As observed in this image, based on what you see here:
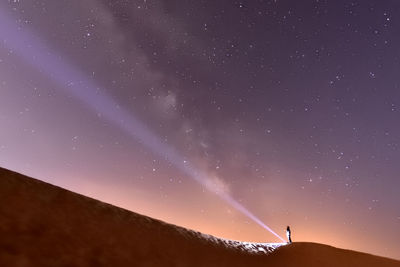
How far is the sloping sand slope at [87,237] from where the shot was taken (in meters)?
4.86

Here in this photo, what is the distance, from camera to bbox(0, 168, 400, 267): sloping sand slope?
4855 millimetres

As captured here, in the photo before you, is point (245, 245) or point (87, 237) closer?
point (87, 237)

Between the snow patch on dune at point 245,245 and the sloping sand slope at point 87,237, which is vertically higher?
the snow patch on dune at point 245,245

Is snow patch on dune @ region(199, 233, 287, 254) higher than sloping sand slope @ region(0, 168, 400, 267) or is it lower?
higher

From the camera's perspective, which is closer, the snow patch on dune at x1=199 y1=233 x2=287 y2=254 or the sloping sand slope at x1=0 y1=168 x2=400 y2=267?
the sloping sand slope at x1=0 y1=168 x2=400 y2=267

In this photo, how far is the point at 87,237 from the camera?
590 centimetres

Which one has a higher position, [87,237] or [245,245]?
[245,245]

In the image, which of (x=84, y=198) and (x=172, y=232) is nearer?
(x=84, y=198)

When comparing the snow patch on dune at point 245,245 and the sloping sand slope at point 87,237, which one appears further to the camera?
the snow patch on dune at point 245,245

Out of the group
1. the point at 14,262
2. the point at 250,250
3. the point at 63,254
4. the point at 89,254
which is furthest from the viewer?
the point at 250,250

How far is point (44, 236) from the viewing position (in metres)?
5.18

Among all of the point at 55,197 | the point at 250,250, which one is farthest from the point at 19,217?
the point at 250,250

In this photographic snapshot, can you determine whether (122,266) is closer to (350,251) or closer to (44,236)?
(44,236)

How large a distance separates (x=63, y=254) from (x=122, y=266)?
3.26 ft
